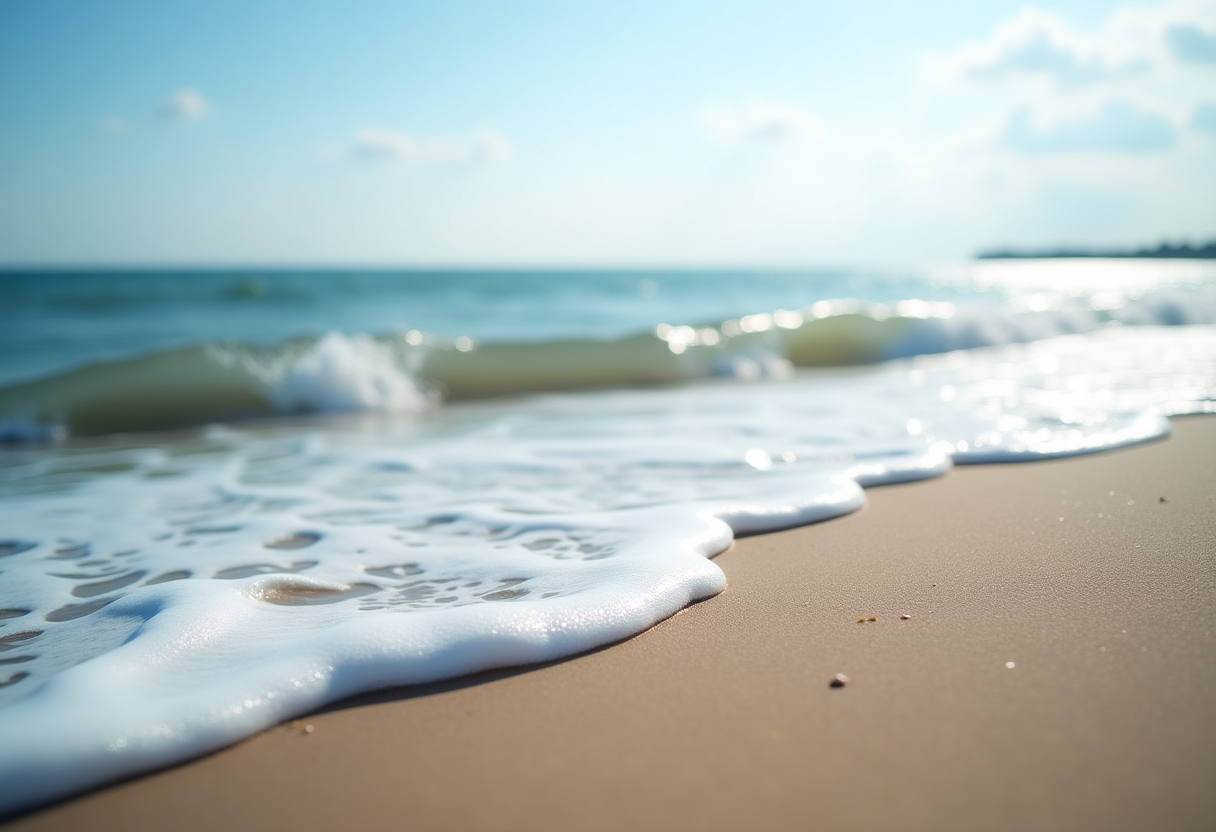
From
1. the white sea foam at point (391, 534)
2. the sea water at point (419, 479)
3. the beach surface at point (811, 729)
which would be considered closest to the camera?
the beach surface at point (811, 729)

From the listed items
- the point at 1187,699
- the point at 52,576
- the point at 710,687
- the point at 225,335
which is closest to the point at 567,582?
the point at 710,687

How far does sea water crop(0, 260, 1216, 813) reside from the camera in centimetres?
208

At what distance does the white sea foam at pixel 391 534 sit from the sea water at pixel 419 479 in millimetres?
12

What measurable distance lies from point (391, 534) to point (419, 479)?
3.81ft

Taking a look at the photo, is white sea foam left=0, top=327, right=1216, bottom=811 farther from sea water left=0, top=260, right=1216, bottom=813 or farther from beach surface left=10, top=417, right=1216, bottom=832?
beach surface left=10, top=417, right=1216, bottom=832

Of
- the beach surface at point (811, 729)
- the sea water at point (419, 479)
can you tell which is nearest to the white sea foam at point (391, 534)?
the sea water at point (419, 479)

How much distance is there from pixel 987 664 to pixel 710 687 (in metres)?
0.68

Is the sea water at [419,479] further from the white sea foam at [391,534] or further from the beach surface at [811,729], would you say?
the beach surface at [811,729]

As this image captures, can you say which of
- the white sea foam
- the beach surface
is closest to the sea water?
the white sea foam

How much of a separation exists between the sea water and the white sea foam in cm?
1

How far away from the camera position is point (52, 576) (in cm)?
301

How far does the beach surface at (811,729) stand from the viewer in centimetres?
151

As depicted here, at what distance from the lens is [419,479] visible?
4559 mm

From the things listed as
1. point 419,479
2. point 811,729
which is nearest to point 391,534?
point 419,479
